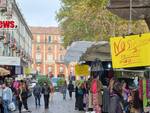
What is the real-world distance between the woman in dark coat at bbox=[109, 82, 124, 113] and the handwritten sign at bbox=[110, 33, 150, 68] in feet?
26.2

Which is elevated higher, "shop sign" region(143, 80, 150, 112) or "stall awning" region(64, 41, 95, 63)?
"stall awning" region(64, 41, 95, 63)

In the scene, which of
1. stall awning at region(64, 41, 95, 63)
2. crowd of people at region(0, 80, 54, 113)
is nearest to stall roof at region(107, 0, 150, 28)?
stall awning at region(64, 41, 95, 63)

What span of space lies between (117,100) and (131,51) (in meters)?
8.39

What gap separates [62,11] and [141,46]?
172ft

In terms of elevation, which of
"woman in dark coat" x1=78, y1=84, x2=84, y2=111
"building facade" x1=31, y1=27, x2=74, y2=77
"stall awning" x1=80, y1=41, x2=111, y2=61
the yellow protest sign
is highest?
"building facade" x1=31, y1=27, x2=74, y2=77

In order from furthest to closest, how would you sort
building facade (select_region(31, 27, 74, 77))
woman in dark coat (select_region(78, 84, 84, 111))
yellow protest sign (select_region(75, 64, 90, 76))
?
1. building facade (select_region(31, 27, 74, 77))
2. woman in dark coat (select_region(78, 84, 84, 111))
3. yellow protest sign (select_region(75, 64, 90, 76))

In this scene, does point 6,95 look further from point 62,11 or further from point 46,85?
point 62,11

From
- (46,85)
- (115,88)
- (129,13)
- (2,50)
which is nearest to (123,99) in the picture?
(115,88)

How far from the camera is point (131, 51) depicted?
9.06 metres

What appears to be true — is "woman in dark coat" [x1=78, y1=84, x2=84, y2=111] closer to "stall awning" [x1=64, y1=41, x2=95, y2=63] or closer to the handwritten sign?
"stall awning" [x1=64, y1=41, x2=95, y2=63]

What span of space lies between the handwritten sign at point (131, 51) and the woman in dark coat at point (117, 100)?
799 cm

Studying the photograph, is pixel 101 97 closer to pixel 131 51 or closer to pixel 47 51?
pixel 131 51

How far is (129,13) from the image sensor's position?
10.1 metres

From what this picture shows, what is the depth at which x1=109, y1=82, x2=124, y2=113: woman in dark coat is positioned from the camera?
17.2 meters
